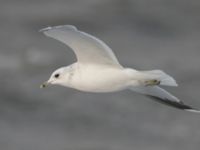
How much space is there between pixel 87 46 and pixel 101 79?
0.44 feet

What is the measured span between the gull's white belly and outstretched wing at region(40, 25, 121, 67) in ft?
0.11

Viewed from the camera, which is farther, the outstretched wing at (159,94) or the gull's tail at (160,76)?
the outstretched wing at (159,94)

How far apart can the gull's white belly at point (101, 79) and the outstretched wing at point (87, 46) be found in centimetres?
3

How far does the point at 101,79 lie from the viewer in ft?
11.5

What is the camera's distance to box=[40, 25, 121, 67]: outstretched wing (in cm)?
340

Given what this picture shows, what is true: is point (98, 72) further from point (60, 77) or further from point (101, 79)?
point (60, 77)

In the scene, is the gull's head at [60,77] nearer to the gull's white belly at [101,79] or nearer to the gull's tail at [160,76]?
the gull's white belly at [101,79]

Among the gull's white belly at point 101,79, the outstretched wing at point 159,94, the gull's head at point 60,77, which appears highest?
the outstretched wing at point 159,94

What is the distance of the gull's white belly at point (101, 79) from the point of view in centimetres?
349

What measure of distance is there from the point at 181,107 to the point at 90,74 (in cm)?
54

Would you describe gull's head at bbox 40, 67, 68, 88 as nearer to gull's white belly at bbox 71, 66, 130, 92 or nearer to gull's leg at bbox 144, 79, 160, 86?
gull's white belly at bbox 71, 66, 130, 92

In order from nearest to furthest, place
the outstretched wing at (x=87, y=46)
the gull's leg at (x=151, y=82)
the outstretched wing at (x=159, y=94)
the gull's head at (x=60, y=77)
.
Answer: the outstretched wing at (x=87, y=46)
the gull's leg at (x=151, y=82)
the gull's head at (x=60, y=77)
the outstretched wing at (x=159, y=94)

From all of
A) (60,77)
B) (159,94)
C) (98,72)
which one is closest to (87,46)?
(98,72)

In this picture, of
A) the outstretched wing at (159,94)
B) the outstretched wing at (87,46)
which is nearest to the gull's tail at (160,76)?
the outstretched wing at (87,46)
